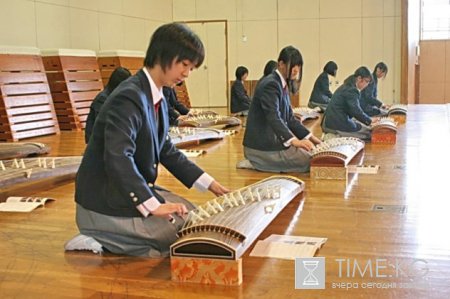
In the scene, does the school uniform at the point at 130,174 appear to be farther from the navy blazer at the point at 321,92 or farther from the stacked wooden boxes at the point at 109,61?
the navy blazer at the point at 321,92

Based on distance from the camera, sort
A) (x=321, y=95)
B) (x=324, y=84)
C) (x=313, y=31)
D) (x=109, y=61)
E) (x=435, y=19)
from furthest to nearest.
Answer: (x=435, y=19) < (x=313, y=31) < (x=321, y=95) < (x=324, y=84) < (x=109, y=61)

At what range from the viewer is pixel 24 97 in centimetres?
809

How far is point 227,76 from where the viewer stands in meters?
14.1

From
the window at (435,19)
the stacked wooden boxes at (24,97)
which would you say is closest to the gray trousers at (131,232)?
the stacked wooden boxes at (24,97)

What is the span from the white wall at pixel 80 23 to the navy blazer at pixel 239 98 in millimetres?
2669

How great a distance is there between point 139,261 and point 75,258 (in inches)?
12.8

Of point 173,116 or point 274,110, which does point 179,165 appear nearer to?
point 274,110

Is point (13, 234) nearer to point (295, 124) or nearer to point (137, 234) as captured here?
point (137, 234)

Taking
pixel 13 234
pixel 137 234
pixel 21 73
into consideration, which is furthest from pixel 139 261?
pixel 21 73

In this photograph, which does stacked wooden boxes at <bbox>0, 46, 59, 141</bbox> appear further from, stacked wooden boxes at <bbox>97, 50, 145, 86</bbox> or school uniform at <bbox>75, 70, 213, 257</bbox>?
school uniform at <bbox>75, 70, 213, 257</bbox>

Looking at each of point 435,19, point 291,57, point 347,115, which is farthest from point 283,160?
point 435,19

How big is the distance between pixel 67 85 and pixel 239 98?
2.94 metres

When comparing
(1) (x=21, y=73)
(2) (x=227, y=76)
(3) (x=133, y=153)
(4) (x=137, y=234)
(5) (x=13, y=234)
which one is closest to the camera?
(3) (x=133, y=153)

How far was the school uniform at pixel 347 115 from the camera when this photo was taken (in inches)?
253
